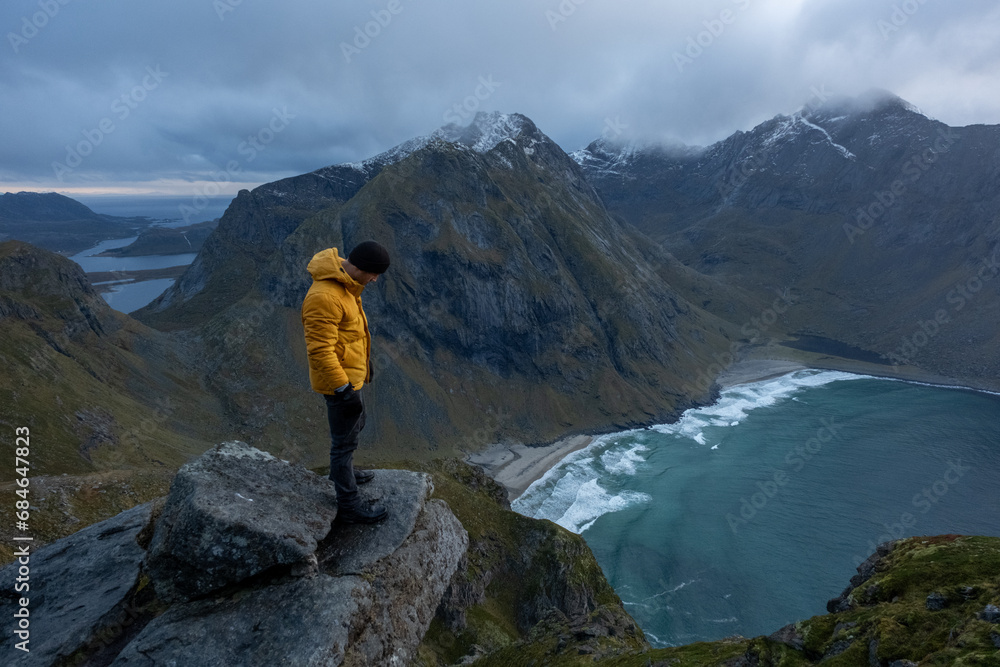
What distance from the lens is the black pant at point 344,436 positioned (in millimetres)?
9203

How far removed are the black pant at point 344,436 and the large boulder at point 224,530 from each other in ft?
1.95

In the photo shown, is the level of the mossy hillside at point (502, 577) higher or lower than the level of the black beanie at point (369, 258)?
lower

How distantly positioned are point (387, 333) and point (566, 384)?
44329 mm

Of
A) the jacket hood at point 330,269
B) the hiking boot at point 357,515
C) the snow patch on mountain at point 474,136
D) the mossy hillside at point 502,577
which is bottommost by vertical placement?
the mossy hillside at point 502,577

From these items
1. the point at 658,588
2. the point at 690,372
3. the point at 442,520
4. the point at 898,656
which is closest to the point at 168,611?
the point at 442,520

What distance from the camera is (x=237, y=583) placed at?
8.72m

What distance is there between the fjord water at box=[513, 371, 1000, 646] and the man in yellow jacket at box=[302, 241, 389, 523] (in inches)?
1992

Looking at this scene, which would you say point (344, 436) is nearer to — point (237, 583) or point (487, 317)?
point (237, 583)

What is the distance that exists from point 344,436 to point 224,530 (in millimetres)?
2494

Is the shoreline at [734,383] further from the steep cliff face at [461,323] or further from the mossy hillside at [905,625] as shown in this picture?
the mossy hillside at [905,625]

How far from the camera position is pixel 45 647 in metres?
8.22

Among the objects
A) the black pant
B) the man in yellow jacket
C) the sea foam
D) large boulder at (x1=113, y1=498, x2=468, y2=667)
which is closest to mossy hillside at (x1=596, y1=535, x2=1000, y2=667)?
large boulder at (x1=113, y1=498, x2=468, y2=667)

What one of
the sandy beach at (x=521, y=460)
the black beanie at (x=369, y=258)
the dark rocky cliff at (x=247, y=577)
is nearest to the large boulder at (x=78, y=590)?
the dark rocky cliff at (x=247, y=577)

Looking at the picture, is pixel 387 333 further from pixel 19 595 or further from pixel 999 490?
pixel 999 490
